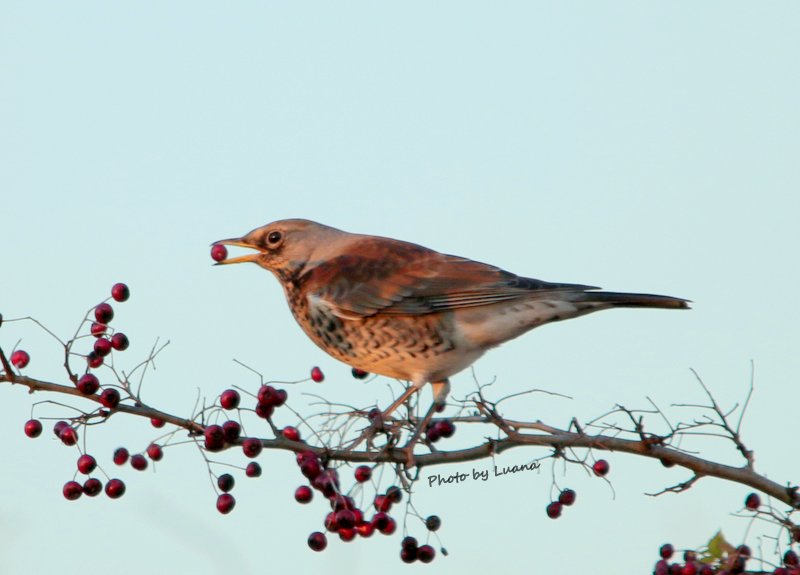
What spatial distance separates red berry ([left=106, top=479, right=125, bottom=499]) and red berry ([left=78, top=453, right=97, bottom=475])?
0.10 m

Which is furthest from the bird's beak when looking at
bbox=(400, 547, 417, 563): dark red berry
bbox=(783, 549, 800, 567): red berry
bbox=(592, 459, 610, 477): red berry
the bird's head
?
bbox=(783, 549, 800, 567): red berry

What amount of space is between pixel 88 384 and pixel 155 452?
54cm

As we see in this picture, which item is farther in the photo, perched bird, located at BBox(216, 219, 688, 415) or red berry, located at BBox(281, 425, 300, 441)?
perched bird, located at BBox(216, 219, 688, 415)

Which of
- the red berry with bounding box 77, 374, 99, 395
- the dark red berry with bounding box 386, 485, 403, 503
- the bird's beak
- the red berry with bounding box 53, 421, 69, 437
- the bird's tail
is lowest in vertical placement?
the red berry with bounding box 53, 421, 69, 437

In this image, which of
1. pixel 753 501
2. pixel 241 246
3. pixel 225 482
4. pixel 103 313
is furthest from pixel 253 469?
pixel 241 246

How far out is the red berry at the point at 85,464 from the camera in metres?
3.45

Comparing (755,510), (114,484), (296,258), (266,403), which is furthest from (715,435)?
(296,258)

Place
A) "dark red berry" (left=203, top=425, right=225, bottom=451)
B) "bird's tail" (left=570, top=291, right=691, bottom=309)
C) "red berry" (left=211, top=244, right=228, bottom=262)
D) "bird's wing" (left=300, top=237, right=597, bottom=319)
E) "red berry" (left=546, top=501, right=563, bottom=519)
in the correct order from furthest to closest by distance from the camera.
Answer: "red berry" (left=211, top=244, right=228, bottom=262) → "bird's wing" (left=300, top=237, right=597, bottom=319) → "bird's tail" (left=570, top=291, right=691, bottom=309) → "red berry" (left=546, top=501, right=563, bottom=519) → "dark red berry" (left=203, top=425, right=225, bottom=451)

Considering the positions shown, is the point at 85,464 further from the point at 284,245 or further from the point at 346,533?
the point at 284,245

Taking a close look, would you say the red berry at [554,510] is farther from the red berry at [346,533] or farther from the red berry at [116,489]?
the red berry at [116,489]

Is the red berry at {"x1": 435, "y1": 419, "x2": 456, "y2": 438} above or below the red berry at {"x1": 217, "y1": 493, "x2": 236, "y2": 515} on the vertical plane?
above

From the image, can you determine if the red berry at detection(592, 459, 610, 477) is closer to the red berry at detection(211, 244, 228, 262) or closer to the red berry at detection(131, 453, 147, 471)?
the red berry at detection(131, 453, 147, 471)

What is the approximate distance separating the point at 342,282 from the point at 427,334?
599mm

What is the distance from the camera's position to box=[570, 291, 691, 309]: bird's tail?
446cm
